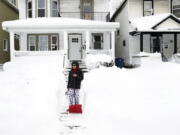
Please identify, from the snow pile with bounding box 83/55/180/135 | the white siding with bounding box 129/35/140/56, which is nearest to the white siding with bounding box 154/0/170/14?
the white siding with bounding box 129/35/140/56

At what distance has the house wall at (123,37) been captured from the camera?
26880mm

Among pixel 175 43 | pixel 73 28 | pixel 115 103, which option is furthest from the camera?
pixel 175 43

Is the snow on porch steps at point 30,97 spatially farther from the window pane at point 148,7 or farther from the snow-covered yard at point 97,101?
the window pane at point 148,7

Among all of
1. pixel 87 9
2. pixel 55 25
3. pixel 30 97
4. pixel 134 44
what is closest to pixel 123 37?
pixel 134 44

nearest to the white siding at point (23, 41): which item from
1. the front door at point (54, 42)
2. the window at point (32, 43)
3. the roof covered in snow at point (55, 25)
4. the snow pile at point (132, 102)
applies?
the window at point (32, 43)

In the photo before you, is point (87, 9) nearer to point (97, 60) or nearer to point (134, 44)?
point (134, 44)

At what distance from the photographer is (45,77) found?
1725 cm

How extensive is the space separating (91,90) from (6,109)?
5065 mm

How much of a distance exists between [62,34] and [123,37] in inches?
232

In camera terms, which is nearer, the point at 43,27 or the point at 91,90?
the point at 91,90

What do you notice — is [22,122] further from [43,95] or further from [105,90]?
[105,90]

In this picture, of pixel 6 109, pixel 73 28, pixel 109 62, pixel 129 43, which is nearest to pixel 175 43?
pixel 129 43

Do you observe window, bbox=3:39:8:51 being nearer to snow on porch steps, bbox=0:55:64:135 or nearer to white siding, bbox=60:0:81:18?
white siding, bbox=60:0:81:18

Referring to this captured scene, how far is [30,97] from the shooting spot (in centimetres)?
1275
